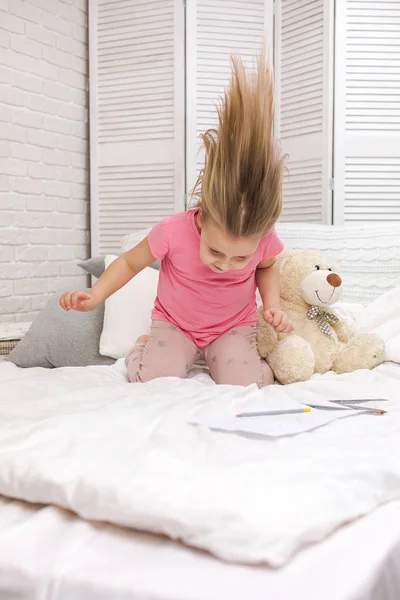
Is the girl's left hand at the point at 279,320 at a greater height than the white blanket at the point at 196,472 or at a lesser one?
greater

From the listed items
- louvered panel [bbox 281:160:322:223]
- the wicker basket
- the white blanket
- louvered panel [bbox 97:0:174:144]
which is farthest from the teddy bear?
louvered panel [bbox 97:0:174:144]

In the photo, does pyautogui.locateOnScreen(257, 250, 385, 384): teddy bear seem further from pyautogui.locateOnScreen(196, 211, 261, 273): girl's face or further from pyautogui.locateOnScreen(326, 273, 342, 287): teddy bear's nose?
pyautogui.locateOnScreen(196, 211, 261, 273): girl's face

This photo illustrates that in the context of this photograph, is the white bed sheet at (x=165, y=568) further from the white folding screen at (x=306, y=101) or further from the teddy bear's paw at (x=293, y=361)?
the white folding screen at (x=306, y=101)

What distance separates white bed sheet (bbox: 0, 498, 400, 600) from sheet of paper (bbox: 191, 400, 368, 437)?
0.80ft

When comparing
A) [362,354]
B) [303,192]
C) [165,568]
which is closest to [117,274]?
[362,354]

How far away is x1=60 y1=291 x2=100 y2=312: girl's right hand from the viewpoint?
4.86 ft

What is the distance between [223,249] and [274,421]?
0.56 m

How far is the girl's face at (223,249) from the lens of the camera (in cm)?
138

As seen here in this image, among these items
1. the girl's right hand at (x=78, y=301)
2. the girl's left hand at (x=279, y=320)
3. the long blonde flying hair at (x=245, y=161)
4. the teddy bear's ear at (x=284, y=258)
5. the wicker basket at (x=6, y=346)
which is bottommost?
the wicker basket at (x=6, y=346)

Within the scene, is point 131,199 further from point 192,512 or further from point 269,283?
point 192,512

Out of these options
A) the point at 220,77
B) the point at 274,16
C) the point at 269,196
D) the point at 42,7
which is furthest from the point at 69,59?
the point at 269,196

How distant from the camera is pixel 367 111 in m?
2.91

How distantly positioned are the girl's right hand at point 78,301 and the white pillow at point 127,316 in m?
0.26

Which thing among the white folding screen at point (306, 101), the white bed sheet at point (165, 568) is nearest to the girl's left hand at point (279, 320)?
the white bed sheet at point (165, 568)
